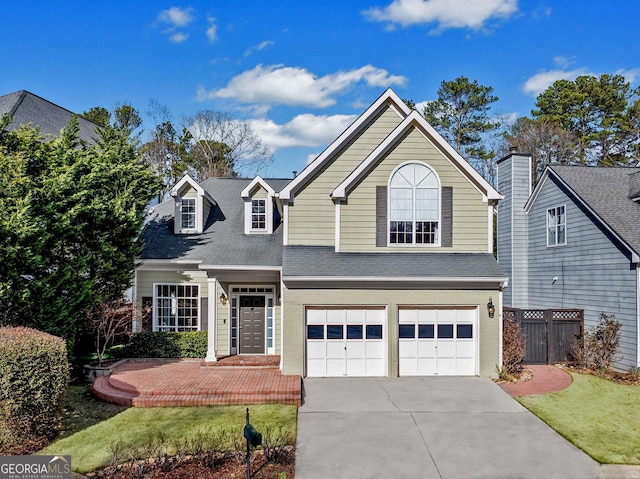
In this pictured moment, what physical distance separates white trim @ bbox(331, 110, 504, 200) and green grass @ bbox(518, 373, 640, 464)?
6204 millimetres

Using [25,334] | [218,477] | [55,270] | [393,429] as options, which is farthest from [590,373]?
[55,270]

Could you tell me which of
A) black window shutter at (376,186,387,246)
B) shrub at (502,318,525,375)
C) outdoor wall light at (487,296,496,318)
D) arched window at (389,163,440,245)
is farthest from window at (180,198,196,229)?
shrub at (502,318,525,375)

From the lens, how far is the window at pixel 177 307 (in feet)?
50.7

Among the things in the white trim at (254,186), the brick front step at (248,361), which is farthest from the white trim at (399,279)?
the white trim at (254,186)

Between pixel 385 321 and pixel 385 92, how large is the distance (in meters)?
7.86

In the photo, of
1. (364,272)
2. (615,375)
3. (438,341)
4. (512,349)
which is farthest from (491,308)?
(615,375)

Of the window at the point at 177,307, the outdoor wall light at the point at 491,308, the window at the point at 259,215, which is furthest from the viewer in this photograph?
the window at the point at 259,215

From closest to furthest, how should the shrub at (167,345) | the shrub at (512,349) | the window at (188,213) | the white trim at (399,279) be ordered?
the white trim at (399,279)
the shrub at (512,349)
the shrub at (167,345)
the window at (188,213)

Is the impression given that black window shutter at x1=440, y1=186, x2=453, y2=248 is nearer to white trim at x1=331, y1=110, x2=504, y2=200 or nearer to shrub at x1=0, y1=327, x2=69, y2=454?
white trim at x1=331, y1=110, x2=504, y2=200

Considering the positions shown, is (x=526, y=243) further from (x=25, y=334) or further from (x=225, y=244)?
(x=25, y=334)

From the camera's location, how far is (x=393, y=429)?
29.6ft

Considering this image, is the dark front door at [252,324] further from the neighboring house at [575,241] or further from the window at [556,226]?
the window at [556,226]

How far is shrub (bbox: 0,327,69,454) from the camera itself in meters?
7.63

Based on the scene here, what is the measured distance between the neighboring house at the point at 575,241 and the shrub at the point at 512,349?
138 inches
